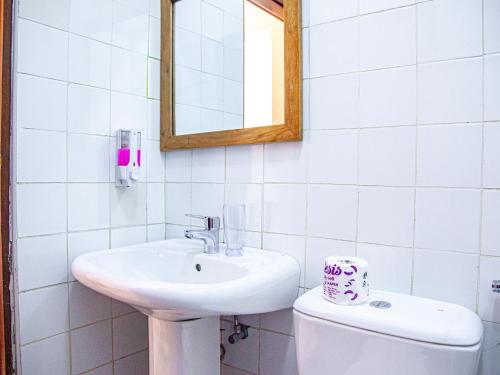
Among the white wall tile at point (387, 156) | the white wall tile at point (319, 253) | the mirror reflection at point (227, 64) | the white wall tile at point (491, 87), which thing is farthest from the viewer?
the mirror reflection at point (227, 64)

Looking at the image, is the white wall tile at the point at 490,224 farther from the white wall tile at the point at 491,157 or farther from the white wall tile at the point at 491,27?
the white wall tile at the point at 491,27

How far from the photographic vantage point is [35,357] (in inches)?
40.8

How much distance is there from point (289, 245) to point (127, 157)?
24.6 inches

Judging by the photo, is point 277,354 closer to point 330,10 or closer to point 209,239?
point 209,239

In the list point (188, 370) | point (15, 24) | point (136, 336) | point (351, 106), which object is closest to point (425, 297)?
point (351, 106)

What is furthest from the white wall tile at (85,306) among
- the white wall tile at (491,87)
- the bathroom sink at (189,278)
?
the white wall tile at (491,87)

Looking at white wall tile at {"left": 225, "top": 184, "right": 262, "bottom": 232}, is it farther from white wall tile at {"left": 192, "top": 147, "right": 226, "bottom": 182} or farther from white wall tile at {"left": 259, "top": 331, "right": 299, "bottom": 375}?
white wall tile at {"left": 259, "top": 331, "right": 299, "bottom": 375}

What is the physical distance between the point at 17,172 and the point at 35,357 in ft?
1.79

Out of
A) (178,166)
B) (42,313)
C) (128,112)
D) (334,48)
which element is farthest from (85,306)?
(334,48)

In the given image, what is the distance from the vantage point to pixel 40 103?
1.04m

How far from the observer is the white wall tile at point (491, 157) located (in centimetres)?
80

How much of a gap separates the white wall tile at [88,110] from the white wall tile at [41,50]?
7cm

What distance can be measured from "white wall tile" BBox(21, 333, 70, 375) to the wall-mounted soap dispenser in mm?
531

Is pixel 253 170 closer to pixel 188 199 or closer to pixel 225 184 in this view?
pixel 225 184
